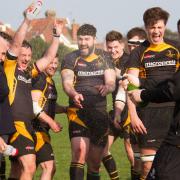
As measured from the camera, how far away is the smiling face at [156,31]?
765 centimetres

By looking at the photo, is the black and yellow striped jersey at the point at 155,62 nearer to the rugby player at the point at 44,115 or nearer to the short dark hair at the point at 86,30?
the short dark hair at the point at 86,30

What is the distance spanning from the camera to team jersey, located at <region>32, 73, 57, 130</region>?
8.63 m

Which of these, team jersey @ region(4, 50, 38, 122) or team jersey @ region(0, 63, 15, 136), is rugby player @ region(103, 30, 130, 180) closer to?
team jersey @ region(4, 50, 38, 122)

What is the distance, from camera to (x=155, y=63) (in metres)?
7.79

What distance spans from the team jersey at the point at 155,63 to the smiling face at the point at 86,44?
1.31 metres

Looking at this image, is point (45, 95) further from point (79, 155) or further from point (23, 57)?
point (79, 155)

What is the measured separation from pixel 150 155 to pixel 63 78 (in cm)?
199

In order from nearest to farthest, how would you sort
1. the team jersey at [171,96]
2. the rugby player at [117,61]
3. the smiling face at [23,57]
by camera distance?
1. the team jersey at [171,96]
2. the smiling face at [23,57]
3. the rugby player at [117,61]

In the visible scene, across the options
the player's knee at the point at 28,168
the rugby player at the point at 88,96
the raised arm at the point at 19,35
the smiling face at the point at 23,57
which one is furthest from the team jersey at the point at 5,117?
the rugby player at the point at 88,96

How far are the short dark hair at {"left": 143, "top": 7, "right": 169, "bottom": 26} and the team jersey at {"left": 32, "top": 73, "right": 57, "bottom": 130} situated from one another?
75.3 inches

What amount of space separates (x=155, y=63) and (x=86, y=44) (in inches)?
63.4

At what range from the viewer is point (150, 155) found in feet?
25.7

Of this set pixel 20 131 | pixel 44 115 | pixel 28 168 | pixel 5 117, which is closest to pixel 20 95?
pixel 20 131

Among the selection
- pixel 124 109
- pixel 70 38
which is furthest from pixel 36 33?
pixel 124 109
